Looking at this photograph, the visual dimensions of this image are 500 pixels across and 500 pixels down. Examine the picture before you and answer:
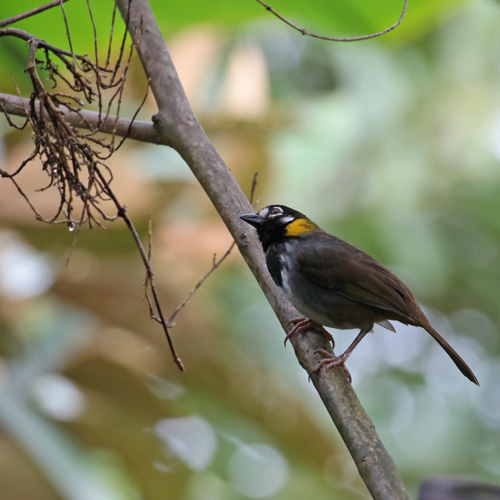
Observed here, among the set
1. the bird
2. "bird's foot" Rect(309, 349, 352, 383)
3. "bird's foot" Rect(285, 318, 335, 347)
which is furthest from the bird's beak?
"bird's foot" Rect(309, 349, 352, 383)

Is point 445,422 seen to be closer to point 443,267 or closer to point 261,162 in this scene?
point 443,267

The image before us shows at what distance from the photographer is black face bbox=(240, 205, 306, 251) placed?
313 cm

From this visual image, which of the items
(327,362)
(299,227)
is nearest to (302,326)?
(327,362)

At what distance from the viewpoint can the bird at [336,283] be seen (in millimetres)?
2994

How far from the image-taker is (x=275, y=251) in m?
3.26

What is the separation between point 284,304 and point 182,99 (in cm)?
85

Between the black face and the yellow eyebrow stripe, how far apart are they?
0.8 inches

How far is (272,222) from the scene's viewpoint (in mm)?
3219

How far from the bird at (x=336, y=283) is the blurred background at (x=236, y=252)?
130 cm

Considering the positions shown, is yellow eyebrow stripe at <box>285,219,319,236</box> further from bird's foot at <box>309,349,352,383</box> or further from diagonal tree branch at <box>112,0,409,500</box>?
bird's foot at <box>309,349,352,383</box>

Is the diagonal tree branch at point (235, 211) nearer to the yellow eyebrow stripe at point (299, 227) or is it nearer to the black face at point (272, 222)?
the black face at point (272, 222)

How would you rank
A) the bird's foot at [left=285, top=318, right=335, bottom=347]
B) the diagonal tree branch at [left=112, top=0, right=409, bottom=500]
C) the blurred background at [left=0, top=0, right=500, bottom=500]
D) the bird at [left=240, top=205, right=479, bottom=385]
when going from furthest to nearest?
the blurred background at [left=0, top=0, right=500, bottom=500] → the bird at [left=240, top=205, right=479, bottom=385] → the bird's foot at [left=285, top=318, right=335, bottom=347] → the diagonal tree branch at [left=112, top=0, right=409, bottom=500]

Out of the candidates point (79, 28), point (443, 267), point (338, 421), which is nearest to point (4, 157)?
point (79, 28)

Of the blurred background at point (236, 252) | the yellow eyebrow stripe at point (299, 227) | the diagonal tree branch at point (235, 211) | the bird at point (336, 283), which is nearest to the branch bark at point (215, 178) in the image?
the diagonal tree branch at point (235, 211)
